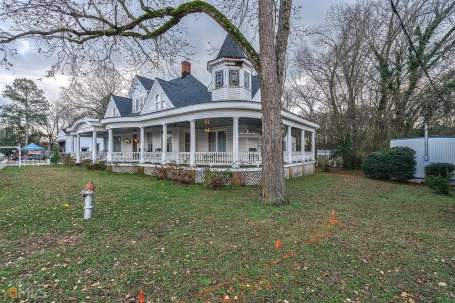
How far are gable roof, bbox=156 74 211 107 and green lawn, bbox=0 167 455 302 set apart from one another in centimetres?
1110

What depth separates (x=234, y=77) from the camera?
14.7 metres

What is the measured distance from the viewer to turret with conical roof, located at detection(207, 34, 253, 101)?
47.5ft

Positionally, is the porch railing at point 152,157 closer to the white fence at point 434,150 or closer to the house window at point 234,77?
the house window at point 234,77

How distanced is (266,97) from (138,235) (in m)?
4.98

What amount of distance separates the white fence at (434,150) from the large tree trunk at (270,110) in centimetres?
1239

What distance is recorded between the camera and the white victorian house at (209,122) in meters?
12.0

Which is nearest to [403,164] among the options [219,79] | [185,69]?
[219,79]

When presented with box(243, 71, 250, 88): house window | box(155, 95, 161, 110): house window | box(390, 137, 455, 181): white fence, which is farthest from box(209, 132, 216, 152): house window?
box(390, 137, 455, 181): white fence

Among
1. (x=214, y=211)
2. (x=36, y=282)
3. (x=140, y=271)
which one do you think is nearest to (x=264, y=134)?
(x=214, y=211)

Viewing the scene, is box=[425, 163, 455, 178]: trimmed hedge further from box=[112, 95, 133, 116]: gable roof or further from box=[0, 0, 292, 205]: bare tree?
box=[112, 95, 133, 116]: gable roof

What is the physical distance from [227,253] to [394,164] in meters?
14.7

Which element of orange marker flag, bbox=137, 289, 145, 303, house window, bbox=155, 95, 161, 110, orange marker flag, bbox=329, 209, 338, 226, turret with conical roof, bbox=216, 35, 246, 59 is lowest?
orange marker flag, bbox=137, 289, 145, 303

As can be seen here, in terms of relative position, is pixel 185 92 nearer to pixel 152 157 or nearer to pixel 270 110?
pixel 152 157

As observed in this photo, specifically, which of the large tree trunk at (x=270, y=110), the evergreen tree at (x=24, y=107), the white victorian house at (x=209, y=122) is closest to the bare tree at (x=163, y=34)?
the large tree trunk at (x=270, y=110)
